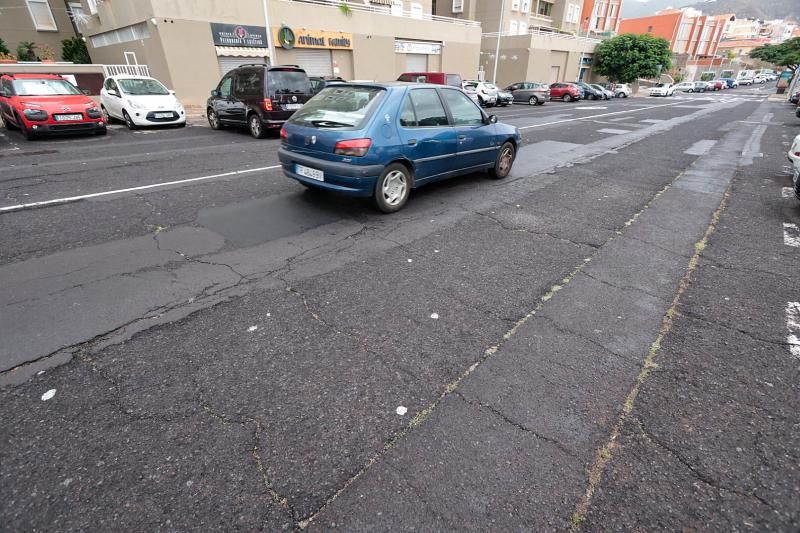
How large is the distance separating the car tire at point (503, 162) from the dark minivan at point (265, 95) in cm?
661

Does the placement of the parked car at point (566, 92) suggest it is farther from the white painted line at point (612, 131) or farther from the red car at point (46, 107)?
the red car at point (46, 107)

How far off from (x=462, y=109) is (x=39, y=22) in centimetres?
3106

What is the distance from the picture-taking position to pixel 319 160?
519 centimetres

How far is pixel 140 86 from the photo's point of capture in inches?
518

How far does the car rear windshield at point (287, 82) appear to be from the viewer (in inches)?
428

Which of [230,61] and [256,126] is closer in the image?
[256,126]

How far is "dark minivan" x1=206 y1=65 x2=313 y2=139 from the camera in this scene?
10.9 m

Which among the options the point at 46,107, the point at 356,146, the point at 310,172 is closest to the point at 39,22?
the point at 46,107

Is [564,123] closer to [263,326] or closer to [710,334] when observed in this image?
[710,334]

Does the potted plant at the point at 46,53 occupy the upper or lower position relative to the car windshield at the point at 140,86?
upper

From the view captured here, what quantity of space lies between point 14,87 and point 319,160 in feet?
36.2

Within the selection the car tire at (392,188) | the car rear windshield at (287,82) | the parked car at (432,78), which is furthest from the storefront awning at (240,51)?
the car tire at (392,188)

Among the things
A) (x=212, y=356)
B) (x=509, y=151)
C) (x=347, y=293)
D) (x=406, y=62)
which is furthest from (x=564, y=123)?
(x=212, y=356)

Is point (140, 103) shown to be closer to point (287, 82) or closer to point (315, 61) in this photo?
point (287, 82)
